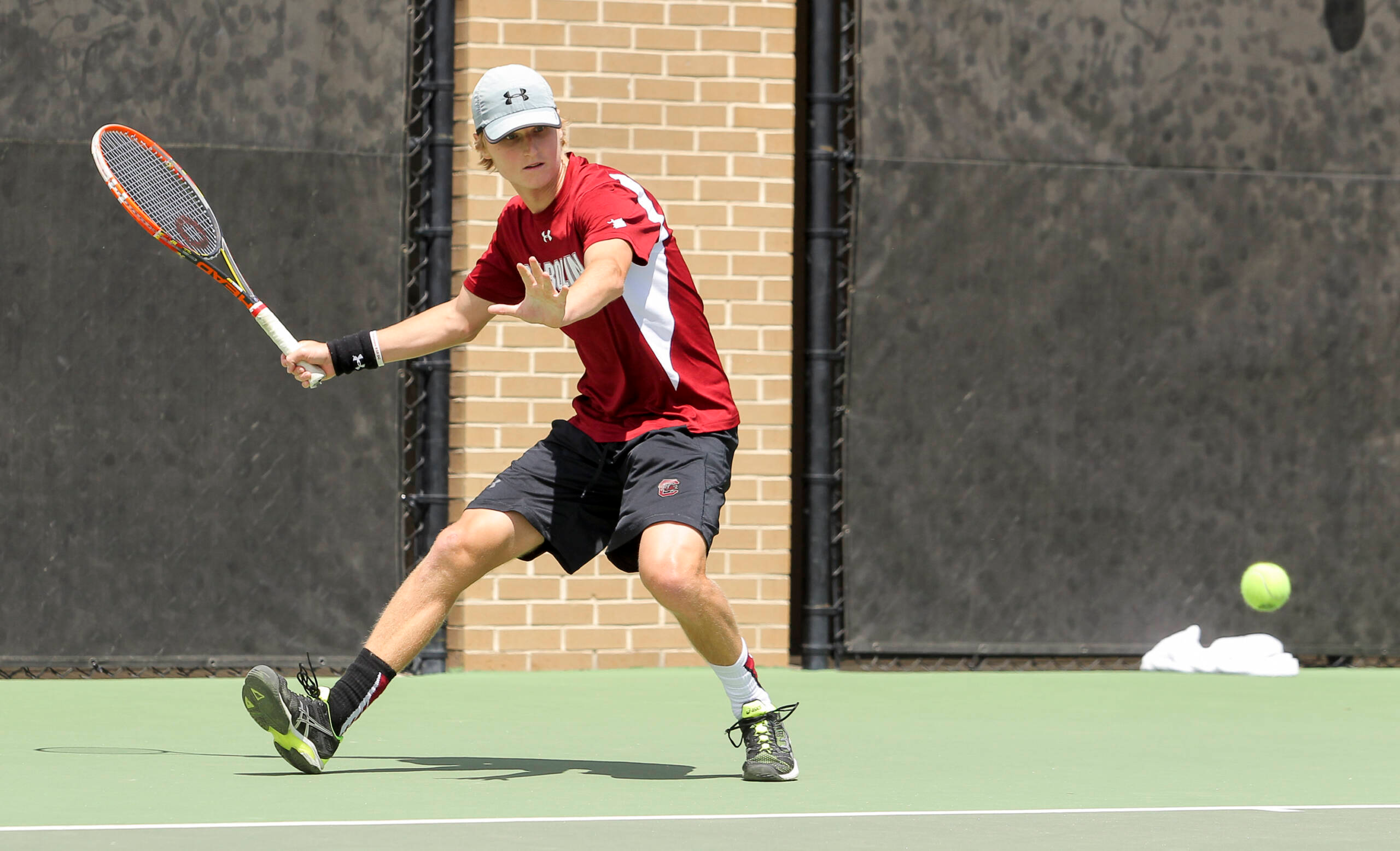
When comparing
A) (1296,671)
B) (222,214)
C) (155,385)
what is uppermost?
(222,214)

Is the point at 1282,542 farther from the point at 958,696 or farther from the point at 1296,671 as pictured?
the point at 958,696

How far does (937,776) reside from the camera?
18.4 ft

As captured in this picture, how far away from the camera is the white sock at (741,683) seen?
554 cm

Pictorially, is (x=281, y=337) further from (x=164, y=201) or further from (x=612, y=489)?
(x=612, y=489)

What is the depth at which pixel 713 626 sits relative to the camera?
544cm

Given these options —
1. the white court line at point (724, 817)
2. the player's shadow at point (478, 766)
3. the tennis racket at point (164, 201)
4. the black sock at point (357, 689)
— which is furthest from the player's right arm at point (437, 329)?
the white court line at point (724, 817)

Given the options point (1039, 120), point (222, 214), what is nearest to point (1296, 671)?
point (1039, 120)

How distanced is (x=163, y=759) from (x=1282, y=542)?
4957mm

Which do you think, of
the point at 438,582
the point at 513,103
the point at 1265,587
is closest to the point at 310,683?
the point at 438,582

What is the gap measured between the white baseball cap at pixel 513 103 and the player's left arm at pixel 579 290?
14.1 inches

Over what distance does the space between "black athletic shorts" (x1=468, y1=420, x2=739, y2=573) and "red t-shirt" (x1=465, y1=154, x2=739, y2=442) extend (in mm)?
58

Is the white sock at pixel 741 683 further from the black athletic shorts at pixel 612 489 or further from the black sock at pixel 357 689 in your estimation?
the black sock at pixel 357 689

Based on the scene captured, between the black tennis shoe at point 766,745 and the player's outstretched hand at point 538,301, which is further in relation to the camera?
the black tennis shoe at point 766,745

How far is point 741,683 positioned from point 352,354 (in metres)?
1.34
